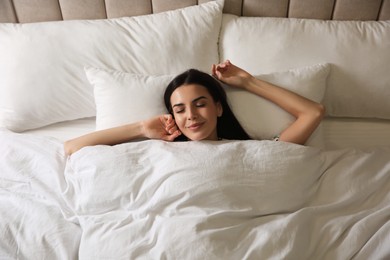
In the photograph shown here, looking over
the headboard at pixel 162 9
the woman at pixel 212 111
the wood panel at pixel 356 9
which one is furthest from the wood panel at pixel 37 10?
the wood panel at pixel 356 9

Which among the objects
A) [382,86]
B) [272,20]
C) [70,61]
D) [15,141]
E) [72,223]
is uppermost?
[272,20]

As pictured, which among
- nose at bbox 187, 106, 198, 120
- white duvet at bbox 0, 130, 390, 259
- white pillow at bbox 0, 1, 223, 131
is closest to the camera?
white duvet at bbox 0, 130, 390, 259

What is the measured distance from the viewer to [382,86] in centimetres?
141

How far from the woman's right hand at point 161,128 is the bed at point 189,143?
58 millimetres

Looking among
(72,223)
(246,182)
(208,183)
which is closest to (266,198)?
(246,182)

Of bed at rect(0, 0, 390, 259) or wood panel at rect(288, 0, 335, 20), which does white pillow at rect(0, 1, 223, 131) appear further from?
wood panel at rect(288, 0, 335, 20)

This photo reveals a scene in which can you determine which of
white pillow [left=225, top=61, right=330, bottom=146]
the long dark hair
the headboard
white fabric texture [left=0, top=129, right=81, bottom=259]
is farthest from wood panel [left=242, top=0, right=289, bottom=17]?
white fabric texture [left=0, top=129, right=81, bottom=259]

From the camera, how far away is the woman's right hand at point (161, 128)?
1.31 metres

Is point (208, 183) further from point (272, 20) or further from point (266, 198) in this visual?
point (272, 20)

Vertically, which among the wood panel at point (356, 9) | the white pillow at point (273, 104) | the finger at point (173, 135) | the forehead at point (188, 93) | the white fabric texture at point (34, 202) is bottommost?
the white fabric texture at point (34, 202)

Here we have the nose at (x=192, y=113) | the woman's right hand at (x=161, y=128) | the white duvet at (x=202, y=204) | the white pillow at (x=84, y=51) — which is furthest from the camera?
the white pillow at (x=84, y=51)

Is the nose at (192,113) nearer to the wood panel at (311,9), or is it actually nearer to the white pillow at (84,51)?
the white pillow at (84,51)

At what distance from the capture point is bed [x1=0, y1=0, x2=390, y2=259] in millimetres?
1023

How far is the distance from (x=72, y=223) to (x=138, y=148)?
1.09 feet
